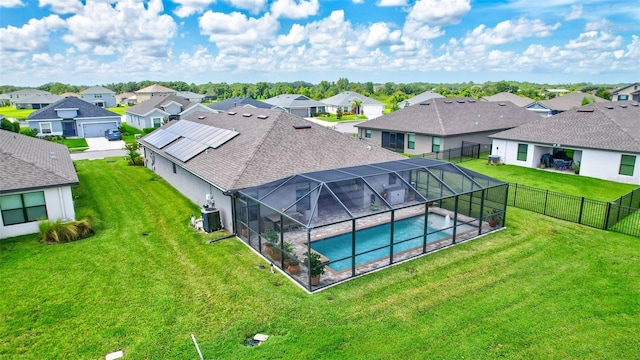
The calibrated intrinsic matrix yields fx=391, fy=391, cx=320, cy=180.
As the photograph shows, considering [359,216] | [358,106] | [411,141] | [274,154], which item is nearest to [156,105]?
[411,141]

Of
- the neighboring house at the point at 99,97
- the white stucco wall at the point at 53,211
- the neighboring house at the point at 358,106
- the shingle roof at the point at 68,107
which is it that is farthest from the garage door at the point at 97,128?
the neighboring house at the point at 99,97

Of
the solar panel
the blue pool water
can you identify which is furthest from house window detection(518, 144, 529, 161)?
the solar panel

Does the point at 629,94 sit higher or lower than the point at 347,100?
higher

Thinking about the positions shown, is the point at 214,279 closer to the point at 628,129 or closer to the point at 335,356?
the point at 335,356

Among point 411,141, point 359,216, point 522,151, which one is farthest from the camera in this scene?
point 411,141

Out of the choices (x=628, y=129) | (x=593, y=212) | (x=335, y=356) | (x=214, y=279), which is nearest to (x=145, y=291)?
(x=214, y=279)

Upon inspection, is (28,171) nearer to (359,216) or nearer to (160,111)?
(359,216)
